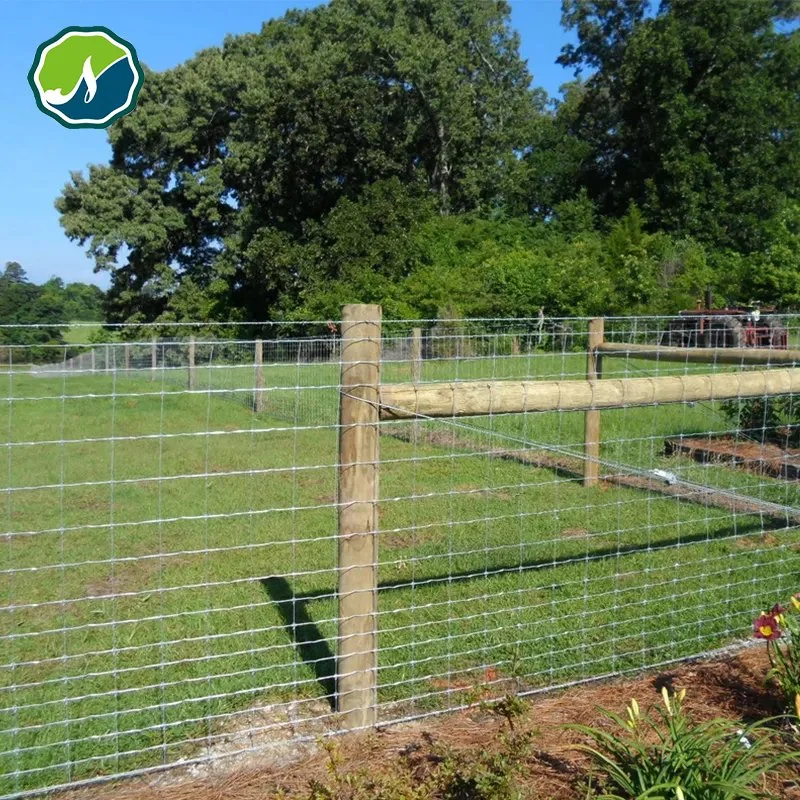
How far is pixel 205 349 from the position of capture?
14781 millimetres

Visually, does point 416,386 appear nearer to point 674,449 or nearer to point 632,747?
point 632,747

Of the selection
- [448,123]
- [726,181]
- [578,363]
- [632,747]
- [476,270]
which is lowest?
[632,747]

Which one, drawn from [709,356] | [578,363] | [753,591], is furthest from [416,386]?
[578,363]

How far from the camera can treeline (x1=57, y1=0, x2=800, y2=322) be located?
30.5m

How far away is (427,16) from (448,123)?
207 inches

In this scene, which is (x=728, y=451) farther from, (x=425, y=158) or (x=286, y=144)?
(x=425, y=158)

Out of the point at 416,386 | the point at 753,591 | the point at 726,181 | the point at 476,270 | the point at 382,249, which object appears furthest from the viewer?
the point at 726,181

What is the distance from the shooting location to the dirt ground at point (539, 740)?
2.77 metres

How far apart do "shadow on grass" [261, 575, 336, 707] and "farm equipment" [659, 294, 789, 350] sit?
411cm

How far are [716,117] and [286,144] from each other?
1580 centimetres

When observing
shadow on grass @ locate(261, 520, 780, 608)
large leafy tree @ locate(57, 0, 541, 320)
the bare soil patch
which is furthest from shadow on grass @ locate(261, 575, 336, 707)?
large leafy tree @ locate(57, 0, 541, 320)

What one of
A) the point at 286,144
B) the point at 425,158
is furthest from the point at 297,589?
the point at 425,158

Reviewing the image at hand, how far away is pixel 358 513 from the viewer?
3.18 m

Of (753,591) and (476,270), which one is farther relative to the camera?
(476,270)
